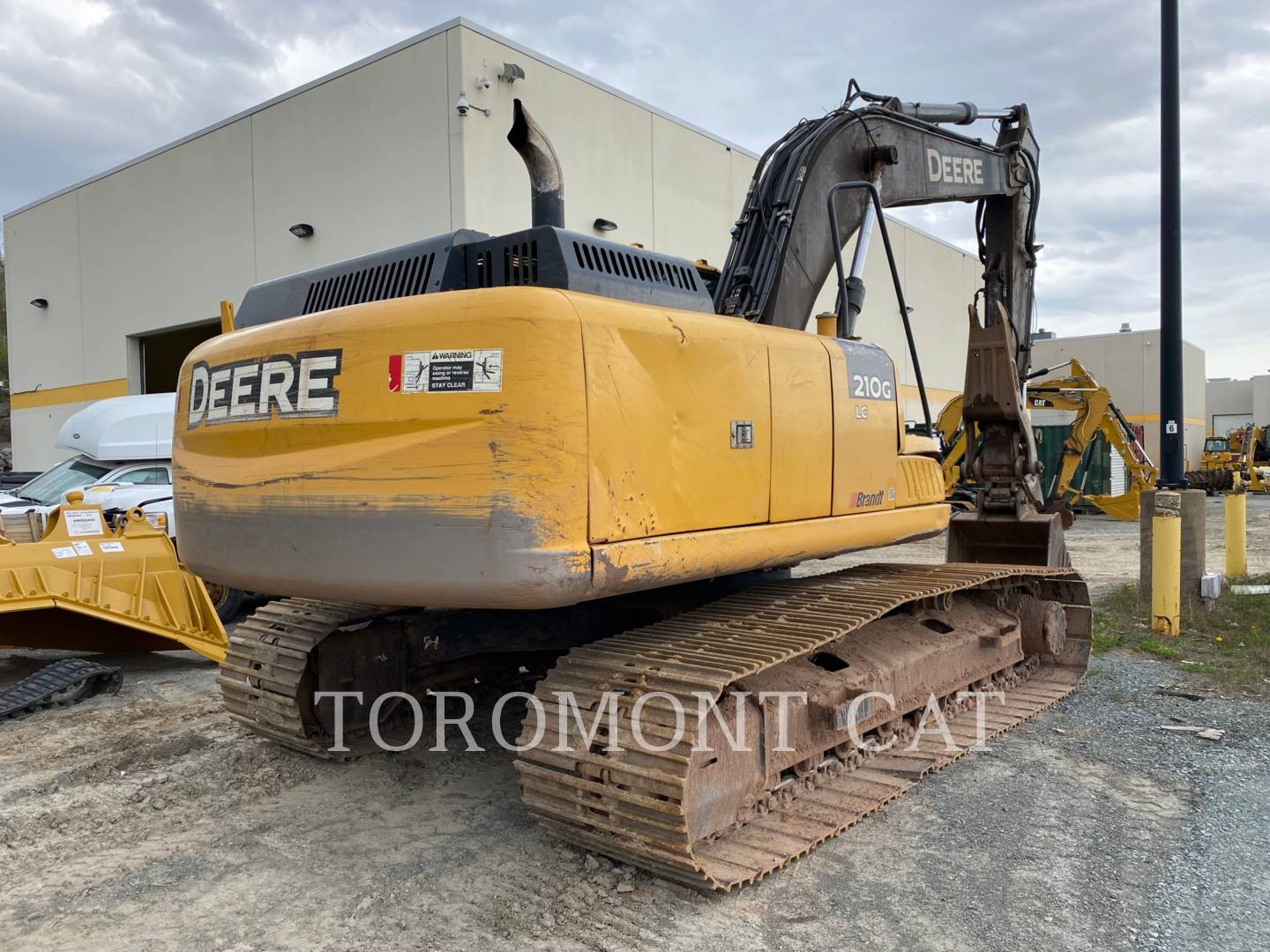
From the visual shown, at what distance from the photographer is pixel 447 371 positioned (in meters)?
2.97

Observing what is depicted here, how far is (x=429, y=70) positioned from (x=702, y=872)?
39.8 ft

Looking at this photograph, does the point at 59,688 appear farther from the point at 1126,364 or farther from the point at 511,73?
the point at 1126,364

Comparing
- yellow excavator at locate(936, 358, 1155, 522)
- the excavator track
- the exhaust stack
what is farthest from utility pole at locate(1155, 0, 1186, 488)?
yellow excavator at locate(936, 358, 1155, 522)

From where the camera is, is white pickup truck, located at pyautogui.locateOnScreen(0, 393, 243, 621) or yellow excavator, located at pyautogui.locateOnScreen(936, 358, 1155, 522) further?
yellow excavator, located at pyautogui.locateOnScreen(936, 358, 1155, 522)

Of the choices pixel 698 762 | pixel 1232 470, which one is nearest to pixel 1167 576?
pixel 698 762

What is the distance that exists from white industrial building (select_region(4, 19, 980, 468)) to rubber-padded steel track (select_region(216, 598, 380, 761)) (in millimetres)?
8608

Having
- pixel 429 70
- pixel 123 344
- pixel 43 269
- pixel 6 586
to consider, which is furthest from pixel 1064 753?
pixel 43 269

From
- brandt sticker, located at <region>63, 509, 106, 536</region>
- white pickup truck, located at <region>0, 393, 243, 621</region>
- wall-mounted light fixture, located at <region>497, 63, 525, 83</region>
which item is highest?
wall-mounted light fixture, located at <region>497, 63, 525, 83</region>

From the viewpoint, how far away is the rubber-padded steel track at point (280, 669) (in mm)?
4238

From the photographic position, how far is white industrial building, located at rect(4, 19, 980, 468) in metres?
12.9

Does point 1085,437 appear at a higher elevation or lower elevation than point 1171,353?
lower

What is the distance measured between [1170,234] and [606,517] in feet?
23.7

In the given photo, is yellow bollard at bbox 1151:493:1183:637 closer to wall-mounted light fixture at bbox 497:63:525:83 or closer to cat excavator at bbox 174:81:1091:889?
cat excavator at bbox 174:81:1091:889

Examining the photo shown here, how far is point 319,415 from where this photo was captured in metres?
3.16
